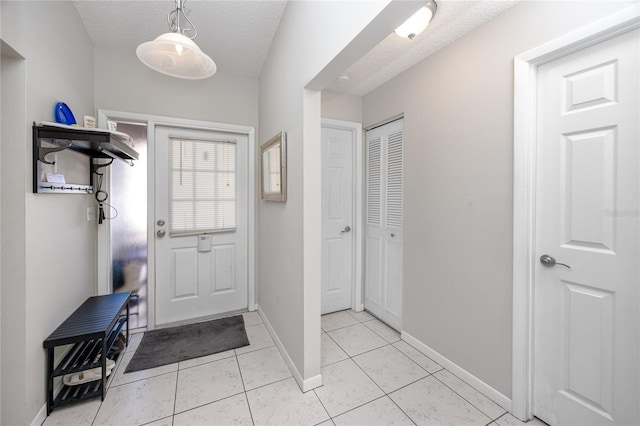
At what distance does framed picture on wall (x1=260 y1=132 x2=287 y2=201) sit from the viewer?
1935 millimetres

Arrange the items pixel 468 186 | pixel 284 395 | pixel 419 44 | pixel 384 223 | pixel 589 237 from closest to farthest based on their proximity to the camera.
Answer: pixel 589 237 < pixel 284 395 < pixel 468 186 < pixel 419 44 < pixel 384 223

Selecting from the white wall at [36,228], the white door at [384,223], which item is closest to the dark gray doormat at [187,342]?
the white wall at [36,228]

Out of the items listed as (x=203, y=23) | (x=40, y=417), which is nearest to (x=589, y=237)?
(x=203, y=23)

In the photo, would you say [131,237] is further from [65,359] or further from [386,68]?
[386,68]

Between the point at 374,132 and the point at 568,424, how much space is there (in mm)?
2565

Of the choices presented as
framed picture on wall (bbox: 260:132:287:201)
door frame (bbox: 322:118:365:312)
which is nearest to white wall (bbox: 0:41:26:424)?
framed picture on wall (bbox: 260:132:287:201)

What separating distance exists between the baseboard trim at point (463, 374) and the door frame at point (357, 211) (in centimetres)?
73

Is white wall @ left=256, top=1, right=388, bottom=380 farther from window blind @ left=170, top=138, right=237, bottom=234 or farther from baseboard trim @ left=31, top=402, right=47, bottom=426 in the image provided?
baseboard trim @ left=31, top=402, right=47, bottom=426

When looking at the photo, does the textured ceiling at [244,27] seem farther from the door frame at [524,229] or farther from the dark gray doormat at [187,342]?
the dark gray doormat at [187,342]

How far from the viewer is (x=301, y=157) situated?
169cm

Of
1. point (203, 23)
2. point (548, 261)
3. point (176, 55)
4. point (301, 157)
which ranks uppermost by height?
point (203, 23)

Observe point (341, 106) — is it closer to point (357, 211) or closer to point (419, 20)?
point (357, 211)

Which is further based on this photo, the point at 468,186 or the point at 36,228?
the point at 468,186

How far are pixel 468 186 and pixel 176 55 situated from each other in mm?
1927
